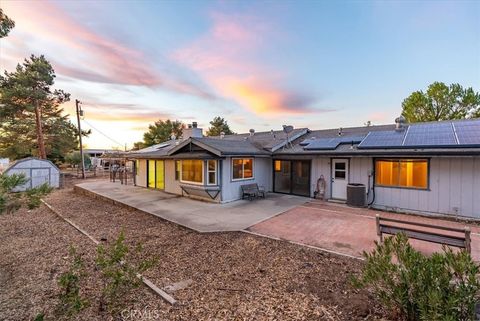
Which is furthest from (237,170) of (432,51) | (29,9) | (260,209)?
(432,51)

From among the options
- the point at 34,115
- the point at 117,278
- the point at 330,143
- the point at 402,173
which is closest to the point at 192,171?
the point at 330,143

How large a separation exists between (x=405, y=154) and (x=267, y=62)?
857 centimetres

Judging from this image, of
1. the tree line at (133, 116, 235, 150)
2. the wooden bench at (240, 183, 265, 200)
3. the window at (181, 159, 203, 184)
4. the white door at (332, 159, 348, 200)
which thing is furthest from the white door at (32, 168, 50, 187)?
the tree line at (133, 116, 235, 150)

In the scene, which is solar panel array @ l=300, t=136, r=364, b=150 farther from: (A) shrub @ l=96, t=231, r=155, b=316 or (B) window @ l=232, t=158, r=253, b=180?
(A) shrub @ l=96, t=231, r=155, b=316

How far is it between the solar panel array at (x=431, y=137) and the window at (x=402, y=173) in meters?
0.72

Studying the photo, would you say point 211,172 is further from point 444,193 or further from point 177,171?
point 444,193

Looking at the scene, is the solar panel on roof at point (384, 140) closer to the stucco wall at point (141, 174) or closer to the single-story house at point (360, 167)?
the single-story house at point (360, 167)

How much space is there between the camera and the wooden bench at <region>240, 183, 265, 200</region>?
1130 centimetres

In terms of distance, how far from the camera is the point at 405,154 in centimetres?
859

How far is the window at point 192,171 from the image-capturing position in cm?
1082

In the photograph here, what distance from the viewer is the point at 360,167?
10172 mm

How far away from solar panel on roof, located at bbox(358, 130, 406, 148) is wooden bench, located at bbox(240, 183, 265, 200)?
508cm

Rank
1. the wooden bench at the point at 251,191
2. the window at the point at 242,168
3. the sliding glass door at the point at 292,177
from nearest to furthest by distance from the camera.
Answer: the window at the point at 242,168, the wooden bench at the point at 251,191, the sliding glass door at the point at 292,177

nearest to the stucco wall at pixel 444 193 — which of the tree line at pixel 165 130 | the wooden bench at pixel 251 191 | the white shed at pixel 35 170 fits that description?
the wooden bench at pixel 251 191
